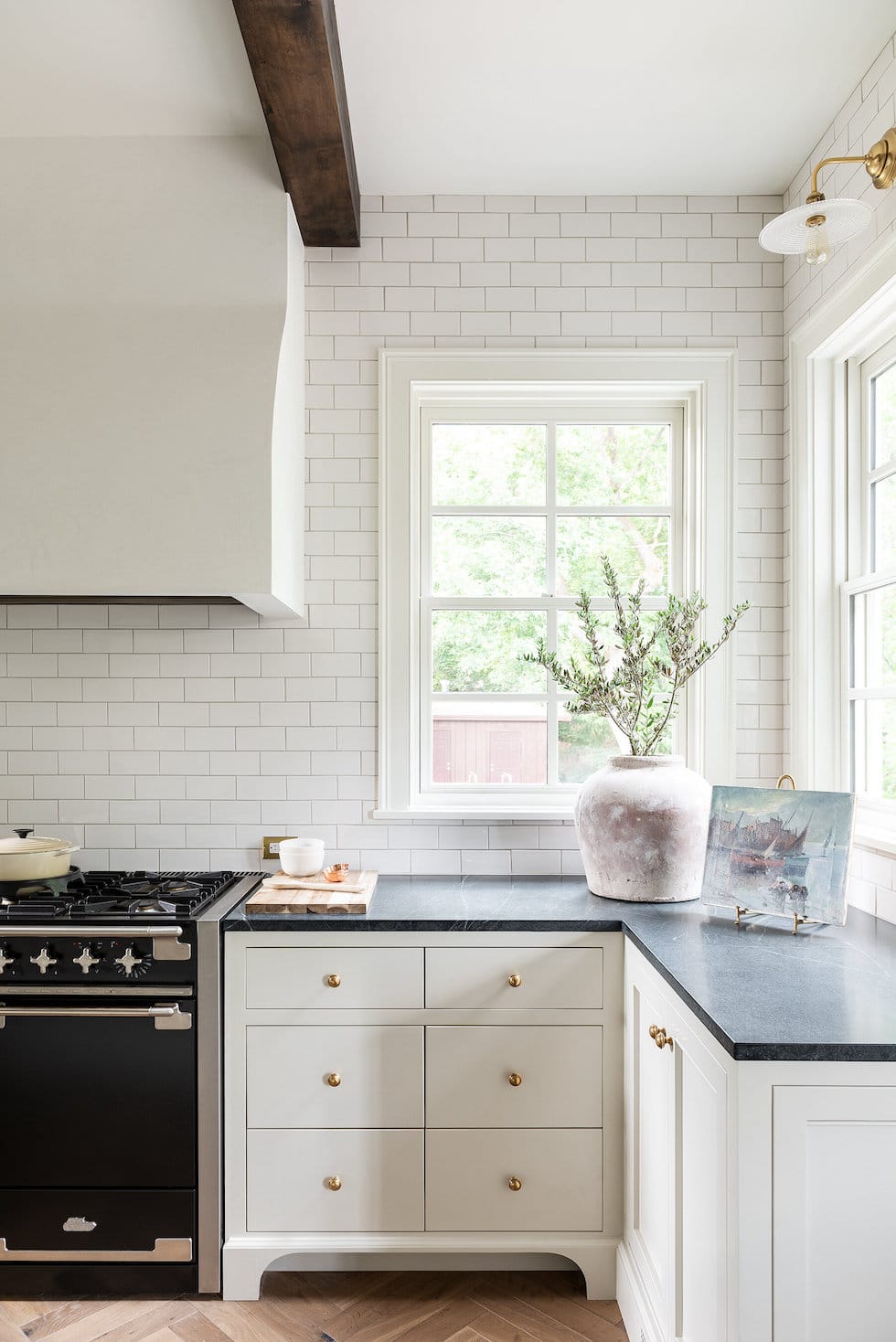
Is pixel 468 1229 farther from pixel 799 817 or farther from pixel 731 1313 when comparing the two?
pixel 799 817

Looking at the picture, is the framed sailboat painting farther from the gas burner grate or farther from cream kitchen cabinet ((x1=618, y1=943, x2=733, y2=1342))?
A: the gas burner grate

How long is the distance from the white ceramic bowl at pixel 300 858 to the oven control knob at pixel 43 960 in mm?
605

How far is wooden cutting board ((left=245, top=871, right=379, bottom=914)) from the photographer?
2141 mm

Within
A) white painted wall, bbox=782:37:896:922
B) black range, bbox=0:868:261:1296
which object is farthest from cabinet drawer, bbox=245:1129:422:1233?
white painted wall, bbox=782:37:896:922

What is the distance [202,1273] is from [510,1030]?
92cm

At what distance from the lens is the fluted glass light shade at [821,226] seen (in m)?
1.74

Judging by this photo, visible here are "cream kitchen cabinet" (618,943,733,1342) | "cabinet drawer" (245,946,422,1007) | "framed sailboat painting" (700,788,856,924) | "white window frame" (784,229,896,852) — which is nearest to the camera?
"cream kitchen cabinet" (618,943,733,1342)

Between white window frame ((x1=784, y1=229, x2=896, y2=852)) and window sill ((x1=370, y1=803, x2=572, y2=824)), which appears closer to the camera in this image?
white window frame ((x1=784, y1=229, x2=896, y2=852))

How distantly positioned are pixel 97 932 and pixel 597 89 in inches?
96.5

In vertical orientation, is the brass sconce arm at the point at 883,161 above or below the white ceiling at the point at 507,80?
below

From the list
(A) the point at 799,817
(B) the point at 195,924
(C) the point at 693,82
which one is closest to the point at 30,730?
(B) the point at 195,924

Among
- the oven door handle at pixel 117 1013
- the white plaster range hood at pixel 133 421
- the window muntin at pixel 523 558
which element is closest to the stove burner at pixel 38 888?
the oven door handle at pixel 117 1013

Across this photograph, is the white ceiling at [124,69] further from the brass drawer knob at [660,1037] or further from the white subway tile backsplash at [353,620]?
the brass drawer knob at [660,1037]

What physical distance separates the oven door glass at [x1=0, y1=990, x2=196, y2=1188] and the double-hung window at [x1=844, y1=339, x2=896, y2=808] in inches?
74.6
